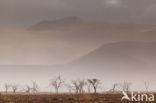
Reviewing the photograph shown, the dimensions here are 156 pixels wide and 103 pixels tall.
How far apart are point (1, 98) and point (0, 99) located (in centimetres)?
47

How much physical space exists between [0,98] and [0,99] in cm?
37

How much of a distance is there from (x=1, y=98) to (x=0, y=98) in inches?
8.9

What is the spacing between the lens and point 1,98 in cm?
6506

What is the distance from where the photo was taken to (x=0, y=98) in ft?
213

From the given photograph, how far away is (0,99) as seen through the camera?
64625 mm
